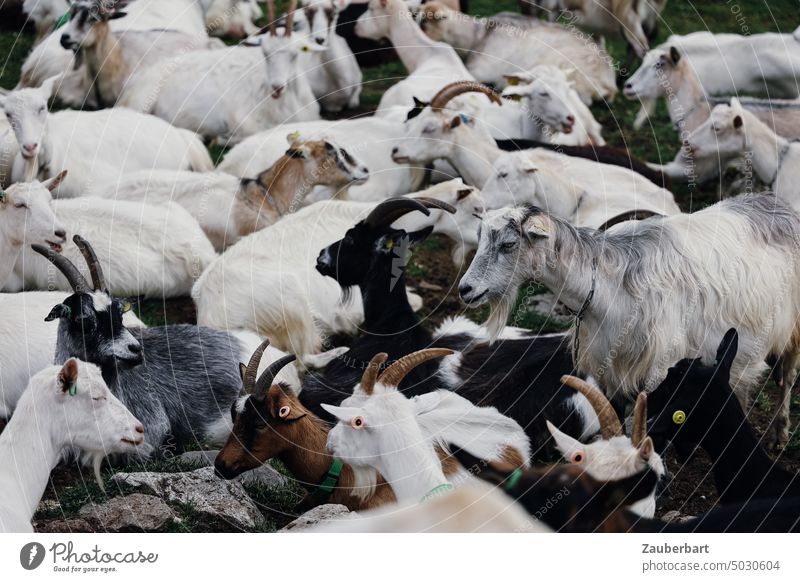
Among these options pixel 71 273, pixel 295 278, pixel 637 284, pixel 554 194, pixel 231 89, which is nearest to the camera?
pixel 637 284

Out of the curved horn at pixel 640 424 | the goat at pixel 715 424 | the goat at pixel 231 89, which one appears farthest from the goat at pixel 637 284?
the goat at pixel 231 89

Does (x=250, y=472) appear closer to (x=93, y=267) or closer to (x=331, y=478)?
(x=331, y=478)

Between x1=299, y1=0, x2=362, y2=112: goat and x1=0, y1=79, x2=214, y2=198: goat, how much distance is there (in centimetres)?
214

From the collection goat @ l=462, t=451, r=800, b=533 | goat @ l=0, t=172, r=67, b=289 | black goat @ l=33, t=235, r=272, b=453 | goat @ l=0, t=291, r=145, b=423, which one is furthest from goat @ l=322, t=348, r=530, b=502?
goat @ l=0, t=172, r=67, b=289

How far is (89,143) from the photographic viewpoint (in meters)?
11.2

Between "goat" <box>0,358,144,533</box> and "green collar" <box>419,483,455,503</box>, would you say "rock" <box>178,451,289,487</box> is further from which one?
"green collar" <box>419,483,455,503</box>

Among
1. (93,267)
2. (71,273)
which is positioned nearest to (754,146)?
(93,267)

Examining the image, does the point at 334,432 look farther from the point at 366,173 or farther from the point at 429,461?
the point at 366,173

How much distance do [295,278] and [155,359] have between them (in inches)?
60.6

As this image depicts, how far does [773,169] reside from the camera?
1031cm

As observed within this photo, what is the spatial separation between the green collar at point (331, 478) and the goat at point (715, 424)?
1.77 m

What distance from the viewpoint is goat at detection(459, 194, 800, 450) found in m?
7.23

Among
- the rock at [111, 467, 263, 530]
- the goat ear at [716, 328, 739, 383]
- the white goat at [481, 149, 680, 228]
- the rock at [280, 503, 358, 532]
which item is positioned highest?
the goat ear at [716, 328, 739, 383]

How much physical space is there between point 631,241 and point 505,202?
2.60 meters
